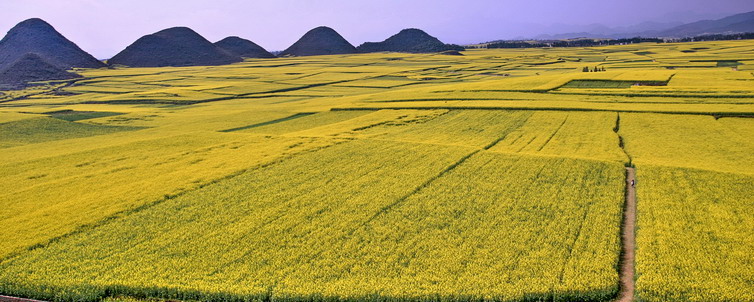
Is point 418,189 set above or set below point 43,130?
below

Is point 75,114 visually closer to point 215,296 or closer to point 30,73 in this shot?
point 215,296

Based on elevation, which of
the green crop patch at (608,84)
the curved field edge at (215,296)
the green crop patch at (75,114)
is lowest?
the curved field edge at (215,296)

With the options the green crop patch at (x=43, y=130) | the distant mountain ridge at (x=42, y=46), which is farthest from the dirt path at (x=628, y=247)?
the distant mountain ridge at (x=42, y=46)

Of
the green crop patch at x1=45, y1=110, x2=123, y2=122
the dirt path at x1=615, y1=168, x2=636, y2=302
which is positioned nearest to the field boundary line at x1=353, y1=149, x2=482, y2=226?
the dirt path at x1=615, y1=168, x2=636, y2=302

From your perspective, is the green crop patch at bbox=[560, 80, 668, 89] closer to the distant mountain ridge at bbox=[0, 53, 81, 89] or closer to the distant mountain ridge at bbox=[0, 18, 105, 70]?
the distant mountain ridge at bbox=[0, 53, 81, 89]


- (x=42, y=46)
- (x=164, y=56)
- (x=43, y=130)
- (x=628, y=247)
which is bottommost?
(x=628, y=247)

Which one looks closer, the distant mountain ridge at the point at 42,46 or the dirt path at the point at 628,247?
the dirt path at the point at 628,247

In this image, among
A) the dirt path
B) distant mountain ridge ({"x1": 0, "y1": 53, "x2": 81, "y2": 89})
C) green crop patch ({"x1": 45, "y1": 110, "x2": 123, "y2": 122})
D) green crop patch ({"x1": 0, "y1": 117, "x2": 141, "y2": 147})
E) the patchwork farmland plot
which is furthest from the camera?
distant mountain ridge ({"x1": 0, "y1": 53, "x2": 81, "y2": 89})

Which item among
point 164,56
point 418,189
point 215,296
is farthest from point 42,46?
point 215,296

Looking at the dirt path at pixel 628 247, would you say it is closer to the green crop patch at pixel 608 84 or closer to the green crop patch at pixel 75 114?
the green crop patch at pixel 608 84
